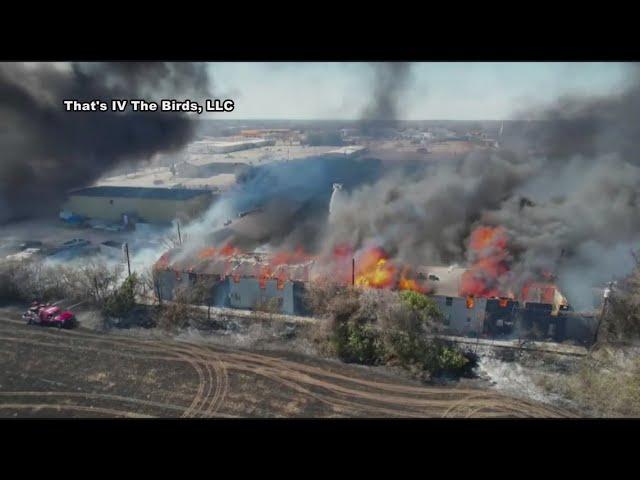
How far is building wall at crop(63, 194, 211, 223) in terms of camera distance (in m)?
22.7

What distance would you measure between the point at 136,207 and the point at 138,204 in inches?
8.7

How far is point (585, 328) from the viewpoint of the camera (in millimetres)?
12109

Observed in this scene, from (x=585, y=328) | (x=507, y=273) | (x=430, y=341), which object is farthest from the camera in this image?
(x=507, y=273)

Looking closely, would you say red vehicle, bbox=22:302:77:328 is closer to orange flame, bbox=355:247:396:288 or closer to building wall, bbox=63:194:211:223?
orange flame, bbox=355:247:396:288

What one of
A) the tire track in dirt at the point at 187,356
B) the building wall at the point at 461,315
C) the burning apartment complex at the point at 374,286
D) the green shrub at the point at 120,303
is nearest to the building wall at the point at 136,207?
the burning apartment complex at the point at 374,286

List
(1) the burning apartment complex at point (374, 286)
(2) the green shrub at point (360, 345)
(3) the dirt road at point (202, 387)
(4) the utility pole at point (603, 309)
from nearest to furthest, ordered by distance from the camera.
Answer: (3) the dirt road at point (202, 387)
(2) the green shrub at point (360, 345)
(4) the utility pole at point (603, 309)
(1) the burning apartment complex at point (374, 286)

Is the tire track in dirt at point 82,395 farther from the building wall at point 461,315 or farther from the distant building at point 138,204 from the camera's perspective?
the distant building at point 138,204

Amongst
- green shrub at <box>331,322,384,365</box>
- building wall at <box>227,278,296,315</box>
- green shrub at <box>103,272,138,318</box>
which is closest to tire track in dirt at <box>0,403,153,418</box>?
green shrub at <box>103,272,138,318</box>

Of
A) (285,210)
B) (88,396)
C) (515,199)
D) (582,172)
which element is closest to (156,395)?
(88,396)

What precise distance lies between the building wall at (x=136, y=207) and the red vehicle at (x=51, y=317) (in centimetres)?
982

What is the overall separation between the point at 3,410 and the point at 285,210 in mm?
15095

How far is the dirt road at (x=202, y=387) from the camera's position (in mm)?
9156

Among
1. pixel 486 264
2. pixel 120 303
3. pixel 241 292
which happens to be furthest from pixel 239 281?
pixel 486 264

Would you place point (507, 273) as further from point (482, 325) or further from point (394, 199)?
point (394, 199)
